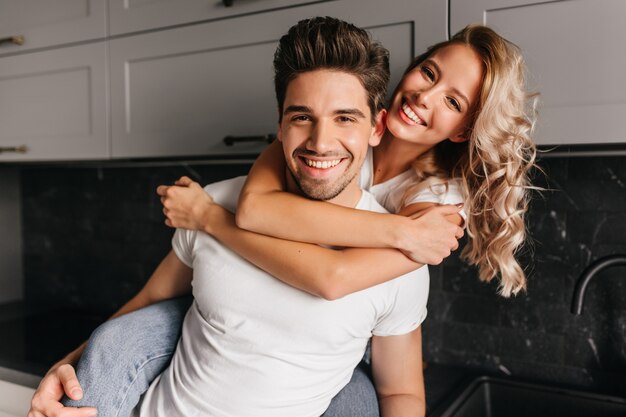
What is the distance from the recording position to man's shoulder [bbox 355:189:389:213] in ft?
3.88

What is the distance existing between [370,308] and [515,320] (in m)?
0.61

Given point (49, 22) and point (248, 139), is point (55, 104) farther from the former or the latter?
point (248, 139)

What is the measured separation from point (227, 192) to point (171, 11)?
568 millimetres

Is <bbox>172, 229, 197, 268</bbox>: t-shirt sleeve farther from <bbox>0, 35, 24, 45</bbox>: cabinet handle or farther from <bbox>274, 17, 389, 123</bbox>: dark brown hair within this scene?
<bbox>0, 35, 24, 45</bbox>: cabinet handle

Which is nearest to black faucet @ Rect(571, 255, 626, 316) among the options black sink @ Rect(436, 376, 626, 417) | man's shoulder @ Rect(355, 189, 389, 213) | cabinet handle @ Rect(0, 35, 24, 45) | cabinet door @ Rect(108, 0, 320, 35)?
black sink @ Rect(436, 376, 626, 417)

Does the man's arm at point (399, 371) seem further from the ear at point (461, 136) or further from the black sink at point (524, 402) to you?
the ear at point (461, 136)

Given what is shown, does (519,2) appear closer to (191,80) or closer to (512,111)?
(512,111)

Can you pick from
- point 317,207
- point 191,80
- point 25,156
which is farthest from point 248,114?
point 25,156

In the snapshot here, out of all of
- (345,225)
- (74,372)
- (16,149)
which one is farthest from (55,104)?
(345,225)

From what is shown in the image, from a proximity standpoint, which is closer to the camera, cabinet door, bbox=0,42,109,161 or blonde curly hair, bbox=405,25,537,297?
blonde curly hair, bbox=405,25,537,297

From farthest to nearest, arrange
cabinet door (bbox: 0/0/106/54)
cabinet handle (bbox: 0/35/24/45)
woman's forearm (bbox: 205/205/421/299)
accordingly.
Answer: cabinet handle (bbox: 0/35/24/45) → cabinet door (bbox: 0/0/106/54) → woman's forearm (bbox: 205/205/421/299)

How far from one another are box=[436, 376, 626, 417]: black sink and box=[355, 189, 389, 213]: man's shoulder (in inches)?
20.0

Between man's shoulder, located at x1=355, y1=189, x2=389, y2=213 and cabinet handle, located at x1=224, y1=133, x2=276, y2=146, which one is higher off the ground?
cabinet handle, located at x1=224, y1=133, x2=276, y2=146

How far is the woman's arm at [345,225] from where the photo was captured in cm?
102
